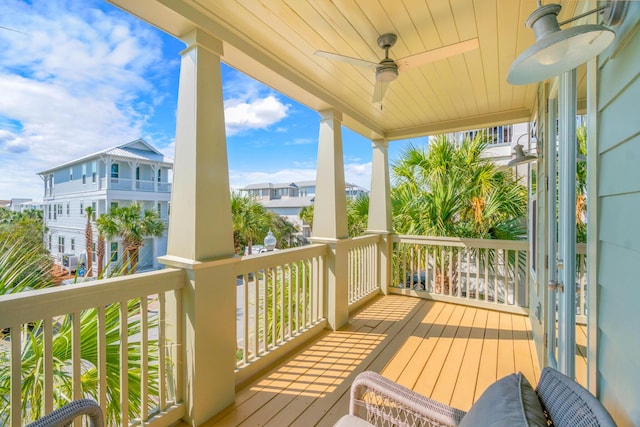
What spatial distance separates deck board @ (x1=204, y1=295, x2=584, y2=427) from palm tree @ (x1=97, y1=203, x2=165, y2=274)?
117 centimetres

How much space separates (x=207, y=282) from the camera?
1819 mm

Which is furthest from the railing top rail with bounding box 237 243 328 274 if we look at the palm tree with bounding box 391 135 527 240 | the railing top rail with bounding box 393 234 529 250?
the palm tree with bounding box 391 135 527 240

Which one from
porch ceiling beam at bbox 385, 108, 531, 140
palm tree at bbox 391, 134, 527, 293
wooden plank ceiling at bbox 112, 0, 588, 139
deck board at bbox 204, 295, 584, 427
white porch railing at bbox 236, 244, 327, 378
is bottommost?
deck board at bbox 204, 295, 584, 427

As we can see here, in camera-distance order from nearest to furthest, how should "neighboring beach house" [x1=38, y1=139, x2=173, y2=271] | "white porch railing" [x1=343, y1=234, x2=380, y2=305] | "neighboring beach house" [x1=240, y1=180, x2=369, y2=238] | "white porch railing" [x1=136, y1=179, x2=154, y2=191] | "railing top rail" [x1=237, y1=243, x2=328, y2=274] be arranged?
"railing top rail" [x1=237, y1=243, x2=328, y2=274] < "neighboring beach house" [x1=38, y1=139, x2=173, y2=271] < "white porch railing" [x1=343, y1=234, x2=380, y2=305] < "white porch railing" [x1=136, y1=179, x2=154, y2=191] < "neighboring beach house" [x1=240, y1=180, x2=369, y2=238]

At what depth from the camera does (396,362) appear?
2545 millimetres

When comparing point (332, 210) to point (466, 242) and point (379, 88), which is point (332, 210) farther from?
point (466, 242)

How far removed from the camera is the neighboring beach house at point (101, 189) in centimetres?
307

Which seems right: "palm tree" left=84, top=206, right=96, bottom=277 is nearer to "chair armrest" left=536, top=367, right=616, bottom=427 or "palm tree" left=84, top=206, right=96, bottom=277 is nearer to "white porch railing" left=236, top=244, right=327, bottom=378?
"white porch railing" left=236, top=244, right=327, bottom=378

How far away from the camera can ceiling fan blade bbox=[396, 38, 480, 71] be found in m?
1.97

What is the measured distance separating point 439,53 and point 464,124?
7.49 ft

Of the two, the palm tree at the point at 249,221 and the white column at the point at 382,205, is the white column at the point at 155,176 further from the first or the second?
the palm tree at the point at 249,221

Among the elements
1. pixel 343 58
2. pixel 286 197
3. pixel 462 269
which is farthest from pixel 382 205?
pixel 286 197

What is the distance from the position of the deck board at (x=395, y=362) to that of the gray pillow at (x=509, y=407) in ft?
4.23

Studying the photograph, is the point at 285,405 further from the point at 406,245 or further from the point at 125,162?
the point at 125,162
